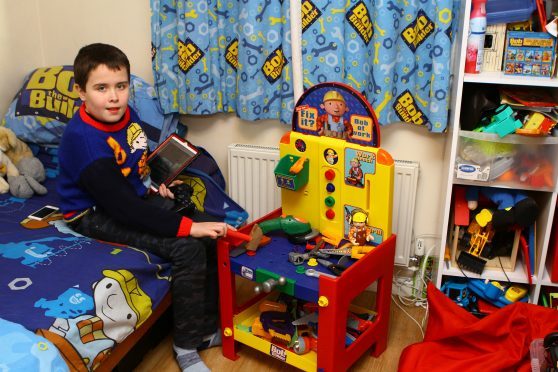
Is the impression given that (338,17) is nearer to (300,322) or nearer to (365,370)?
(300,322)

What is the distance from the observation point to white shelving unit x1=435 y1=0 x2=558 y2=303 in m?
1.75

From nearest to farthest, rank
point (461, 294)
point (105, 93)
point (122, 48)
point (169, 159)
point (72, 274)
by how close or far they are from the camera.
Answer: point (72, 274)
point (105, 93)
point (461, 294)
point (169, 159)
point (122, 48)

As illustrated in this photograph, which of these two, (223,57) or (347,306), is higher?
(223,57)

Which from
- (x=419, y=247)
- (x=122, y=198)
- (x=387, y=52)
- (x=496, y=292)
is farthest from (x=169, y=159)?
(x=496, y=292)

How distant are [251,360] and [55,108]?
130 centimetres

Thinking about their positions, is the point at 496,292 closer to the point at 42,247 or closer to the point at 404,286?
the point at 404,286

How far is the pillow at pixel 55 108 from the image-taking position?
91.4 inches

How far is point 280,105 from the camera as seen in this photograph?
223cm

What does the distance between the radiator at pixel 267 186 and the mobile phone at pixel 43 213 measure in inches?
28.0

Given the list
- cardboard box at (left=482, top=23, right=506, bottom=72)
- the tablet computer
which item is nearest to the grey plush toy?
the tablet computer

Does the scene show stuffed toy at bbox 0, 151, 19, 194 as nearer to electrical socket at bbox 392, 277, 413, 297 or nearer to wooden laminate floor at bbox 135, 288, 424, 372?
wooden laminate floor at bbox 135, 288, 424, 372

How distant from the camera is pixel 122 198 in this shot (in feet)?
5.91

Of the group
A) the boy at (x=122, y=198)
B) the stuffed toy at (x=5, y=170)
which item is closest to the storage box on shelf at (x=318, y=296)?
the boy at (x=122, y=198)

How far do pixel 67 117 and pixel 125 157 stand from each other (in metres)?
0.59
